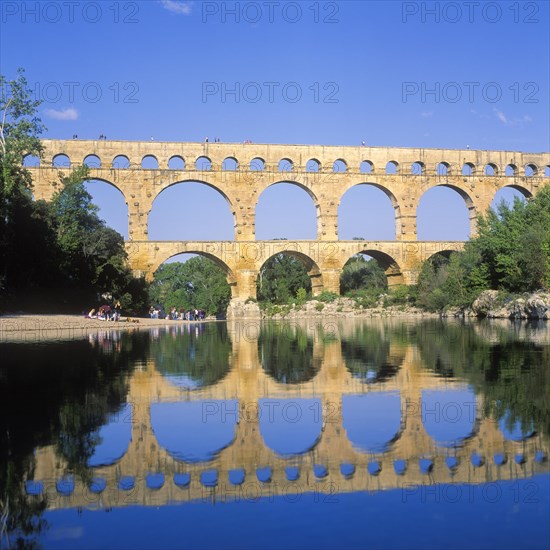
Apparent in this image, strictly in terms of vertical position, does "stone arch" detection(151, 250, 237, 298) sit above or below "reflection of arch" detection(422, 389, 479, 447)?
above

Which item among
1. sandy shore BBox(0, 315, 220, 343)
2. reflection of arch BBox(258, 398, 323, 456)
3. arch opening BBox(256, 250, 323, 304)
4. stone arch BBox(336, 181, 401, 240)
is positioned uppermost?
stone arch BBox(336, 181, 401, 240)

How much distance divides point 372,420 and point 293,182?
1638 inches

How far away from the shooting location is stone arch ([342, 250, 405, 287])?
155 ft

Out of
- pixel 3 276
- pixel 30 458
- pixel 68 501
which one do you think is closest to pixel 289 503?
pixel 68 501

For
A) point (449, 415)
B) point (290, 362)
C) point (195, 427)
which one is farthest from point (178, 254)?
point (449, 415)

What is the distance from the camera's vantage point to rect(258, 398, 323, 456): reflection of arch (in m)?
5.10

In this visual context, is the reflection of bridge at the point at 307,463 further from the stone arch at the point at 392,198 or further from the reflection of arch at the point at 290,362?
the stone arch at the point at 392,198

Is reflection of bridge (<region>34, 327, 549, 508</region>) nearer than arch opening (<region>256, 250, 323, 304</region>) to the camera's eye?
Yes

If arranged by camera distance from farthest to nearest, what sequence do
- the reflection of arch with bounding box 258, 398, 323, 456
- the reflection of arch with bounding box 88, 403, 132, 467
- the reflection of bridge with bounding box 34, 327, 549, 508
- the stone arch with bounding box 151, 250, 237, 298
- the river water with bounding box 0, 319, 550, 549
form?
the stone arch with bounding box 151, 250, 237, 298, the reflection of arch with bounding box 258, 398, 323, 456, the reflection of arch with bounding box 88, 403, 132, 467, the reflection of bridge with bounding box 34, 327, 549, 508, the river water with bounding box 0, 319, 550, 549

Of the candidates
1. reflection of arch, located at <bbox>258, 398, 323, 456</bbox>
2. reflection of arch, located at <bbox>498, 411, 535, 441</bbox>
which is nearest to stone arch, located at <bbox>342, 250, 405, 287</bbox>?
reflection of arch, located at <bbox>258, 398, 323, 456</bbox>

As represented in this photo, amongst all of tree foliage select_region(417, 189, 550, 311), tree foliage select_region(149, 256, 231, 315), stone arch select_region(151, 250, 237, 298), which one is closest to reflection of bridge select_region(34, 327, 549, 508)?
tree foliage select_region(417, 189, 550, 311)

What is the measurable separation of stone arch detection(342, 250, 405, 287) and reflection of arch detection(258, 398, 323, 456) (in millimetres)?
40039

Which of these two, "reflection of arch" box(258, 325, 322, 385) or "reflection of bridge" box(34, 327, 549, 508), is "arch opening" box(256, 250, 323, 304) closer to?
"reflection of arch" box(258, 325, 322, 385)

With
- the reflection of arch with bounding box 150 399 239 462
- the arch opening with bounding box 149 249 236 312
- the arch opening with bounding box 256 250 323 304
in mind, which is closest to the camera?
the reflection of arch with bounding box 150 399 239 462
